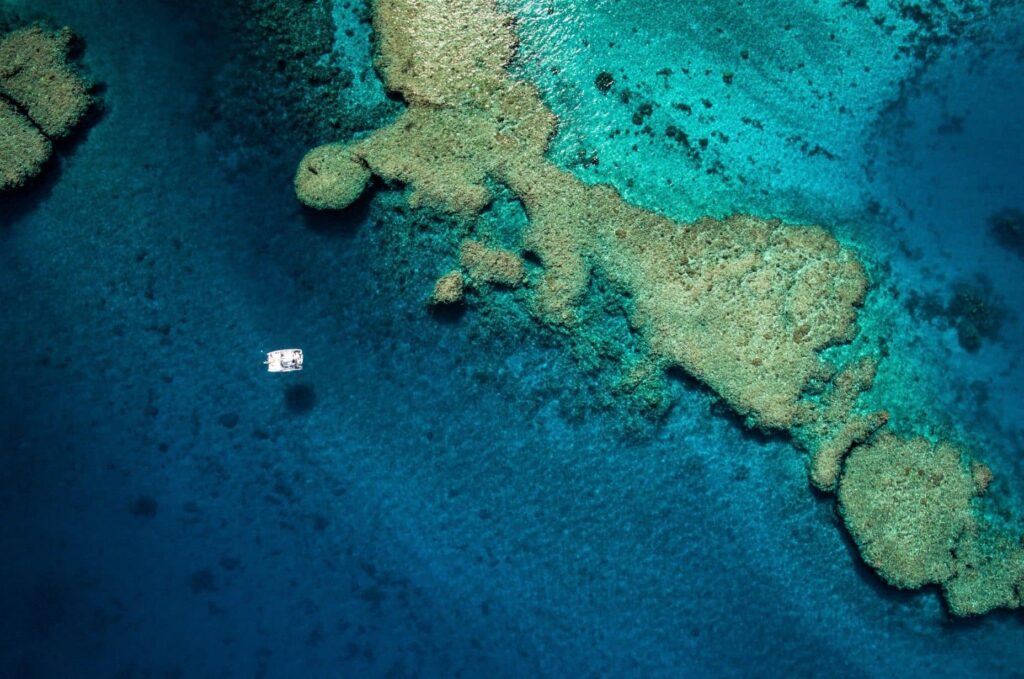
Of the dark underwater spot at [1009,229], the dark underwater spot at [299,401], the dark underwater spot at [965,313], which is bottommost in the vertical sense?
the dark underwater spot at [299,401]

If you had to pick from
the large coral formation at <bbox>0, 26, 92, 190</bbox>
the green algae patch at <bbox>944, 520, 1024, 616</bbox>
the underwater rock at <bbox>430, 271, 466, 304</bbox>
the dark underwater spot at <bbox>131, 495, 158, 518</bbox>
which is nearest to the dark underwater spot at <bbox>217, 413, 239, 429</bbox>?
the dark underwater spot at <bbox>131, 495, 158, 518</bbox>

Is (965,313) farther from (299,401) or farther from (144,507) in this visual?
(144,507)

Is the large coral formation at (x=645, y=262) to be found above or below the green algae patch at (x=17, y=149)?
above

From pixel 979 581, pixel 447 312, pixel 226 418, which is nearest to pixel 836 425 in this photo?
pixel 979 581

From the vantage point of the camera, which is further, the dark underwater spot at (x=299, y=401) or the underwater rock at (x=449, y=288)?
the dark underwater spot at (x=299, y=401)

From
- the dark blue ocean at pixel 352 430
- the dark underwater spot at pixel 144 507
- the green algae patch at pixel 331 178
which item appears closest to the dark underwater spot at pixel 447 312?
the dark blue ocean at pixel 352 430

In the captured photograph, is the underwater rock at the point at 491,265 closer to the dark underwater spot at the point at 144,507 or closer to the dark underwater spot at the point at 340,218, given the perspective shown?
the dark underwater spot at the point at 340,218

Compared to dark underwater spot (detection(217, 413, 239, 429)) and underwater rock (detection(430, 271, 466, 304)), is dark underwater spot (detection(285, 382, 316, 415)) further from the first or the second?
underwater rock (detection(430, 271, 466, 304))
